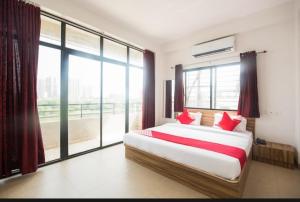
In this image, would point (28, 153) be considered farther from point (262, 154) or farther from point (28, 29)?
point (262, 154)

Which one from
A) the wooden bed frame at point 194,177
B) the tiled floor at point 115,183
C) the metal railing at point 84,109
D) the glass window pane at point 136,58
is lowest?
the tiled floor at point 115,183

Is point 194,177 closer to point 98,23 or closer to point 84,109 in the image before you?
point 98,23

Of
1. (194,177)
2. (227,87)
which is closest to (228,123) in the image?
(227,87)

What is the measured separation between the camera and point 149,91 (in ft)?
14.8

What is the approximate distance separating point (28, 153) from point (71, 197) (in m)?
1.13

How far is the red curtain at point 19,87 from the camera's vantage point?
207cm

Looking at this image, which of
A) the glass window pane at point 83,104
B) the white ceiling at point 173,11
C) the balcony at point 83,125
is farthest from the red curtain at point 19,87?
the white ceiling at point 173,11

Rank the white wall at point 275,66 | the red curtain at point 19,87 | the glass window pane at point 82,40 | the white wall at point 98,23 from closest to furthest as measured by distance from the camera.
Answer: the red curtain at point 19,87, the white wall at point 98,23, the white wall at point 275,66, the glass window pane at point 82,40

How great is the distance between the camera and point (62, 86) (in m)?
2.82

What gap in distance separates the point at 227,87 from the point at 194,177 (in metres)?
2.73

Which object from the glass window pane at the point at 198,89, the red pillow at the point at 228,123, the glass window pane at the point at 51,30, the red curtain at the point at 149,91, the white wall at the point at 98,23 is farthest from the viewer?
the red curtain at the point at 149,91

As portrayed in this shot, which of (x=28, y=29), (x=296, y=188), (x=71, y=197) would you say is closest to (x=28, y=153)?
(x=71, y=197)

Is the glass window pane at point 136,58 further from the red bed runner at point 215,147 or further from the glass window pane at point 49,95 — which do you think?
the red bed runner at point 215,147

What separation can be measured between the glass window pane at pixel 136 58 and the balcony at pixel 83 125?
4.50 feet
